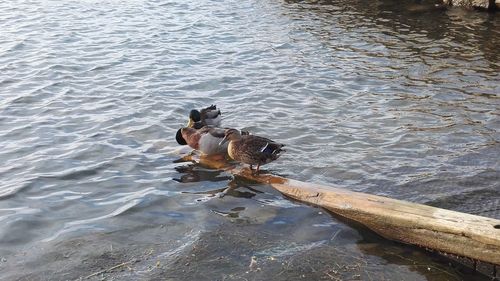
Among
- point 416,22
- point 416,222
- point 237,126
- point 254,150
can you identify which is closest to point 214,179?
point 254,150

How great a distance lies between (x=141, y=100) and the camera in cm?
1000

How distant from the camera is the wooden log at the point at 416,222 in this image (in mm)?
4504

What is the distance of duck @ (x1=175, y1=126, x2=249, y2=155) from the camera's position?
7613 mm

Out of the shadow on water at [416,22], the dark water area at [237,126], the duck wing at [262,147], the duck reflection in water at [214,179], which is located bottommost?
the duck reflection in water at [214,179]

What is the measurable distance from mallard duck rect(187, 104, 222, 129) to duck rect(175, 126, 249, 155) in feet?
0.98

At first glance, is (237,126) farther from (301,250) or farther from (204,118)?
(301,250)

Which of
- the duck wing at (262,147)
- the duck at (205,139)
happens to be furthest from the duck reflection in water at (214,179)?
the duck wing at (262,147)

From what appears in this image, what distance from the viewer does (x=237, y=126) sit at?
8.85 m

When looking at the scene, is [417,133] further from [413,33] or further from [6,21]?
[6,21]

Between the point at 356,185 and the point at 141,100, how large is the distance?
466cm

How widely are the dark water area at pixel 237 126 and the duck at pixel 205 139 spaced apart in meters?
0.23

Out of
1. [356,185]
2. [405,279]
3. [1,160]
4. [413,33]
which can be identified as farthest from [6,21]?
[405,279]

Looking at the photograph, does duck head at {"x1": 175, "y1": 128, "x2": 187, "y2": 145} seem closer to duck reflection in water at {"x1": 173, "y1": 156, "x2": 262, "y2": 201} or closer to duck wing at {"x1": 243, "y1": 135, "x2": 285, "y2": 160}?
duck reflection in water at {"x1": 173, "y1": 156, "x2": 262, "y2": 201}

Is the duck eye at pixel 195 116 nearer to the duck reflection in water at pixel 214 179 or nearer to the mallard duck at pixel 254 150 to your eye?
the duck reflection in water at pixel 214 179
